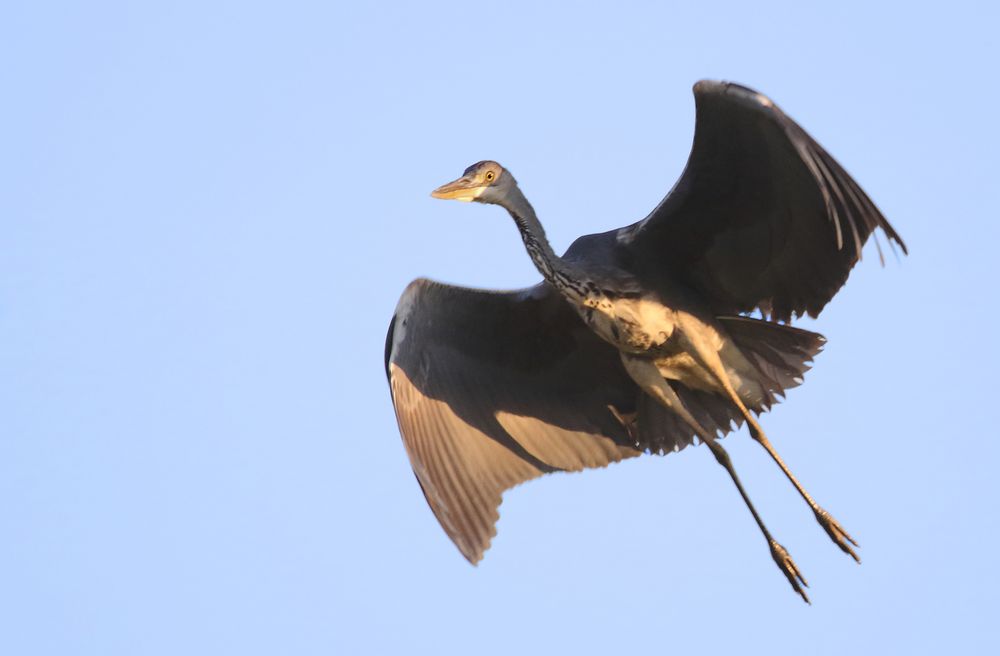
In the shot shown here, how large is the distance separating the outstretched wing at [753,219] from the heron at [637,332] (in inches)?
0.4

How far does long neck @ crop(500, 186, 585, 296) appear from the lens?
32.4 ft

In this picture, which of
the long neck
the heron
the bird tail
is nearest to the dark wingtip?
the heron

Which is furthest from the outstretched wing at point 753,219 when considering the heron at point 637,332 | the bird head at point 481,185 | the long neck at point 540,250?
the bird head at point 481,185

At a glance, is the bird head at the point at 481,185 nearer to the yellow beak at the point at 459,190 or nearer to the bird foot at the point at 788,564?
the yellow beak at the point at 459,190

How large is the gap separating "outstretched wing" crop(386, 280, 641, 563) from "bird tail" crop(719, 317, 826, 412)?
0.86 metres

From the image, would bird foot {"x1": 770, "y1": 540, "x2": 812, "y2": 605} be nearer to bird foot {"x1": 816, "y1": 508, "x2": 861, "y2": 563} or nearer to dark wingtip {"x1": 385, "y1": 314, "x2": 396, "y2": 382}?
bird foot {"x1": 816, "y1": 508, "x2": 861, "y2": 563}

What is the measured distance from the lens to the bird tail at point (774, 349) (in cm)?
1014

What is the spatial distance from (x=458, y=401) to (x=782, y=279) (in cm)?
218

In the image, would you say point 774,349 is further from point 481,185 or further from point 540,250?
point 481,185

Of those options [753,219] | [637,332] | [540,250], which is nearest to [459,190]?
[540,250]

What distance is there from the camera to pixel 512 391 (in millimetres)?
10969

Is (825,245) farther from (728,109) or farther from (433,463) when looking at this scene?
(433,463)

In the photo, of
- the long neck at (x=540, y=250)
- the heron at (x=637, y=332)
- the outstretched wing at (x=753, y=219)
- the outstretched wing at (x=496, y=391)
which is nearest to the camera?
the outstretched wing at (x=753, y=219)

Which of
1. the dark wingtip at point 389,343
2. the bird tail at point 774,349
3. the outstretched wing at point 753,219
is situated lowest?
the bird tail at point 774,349
